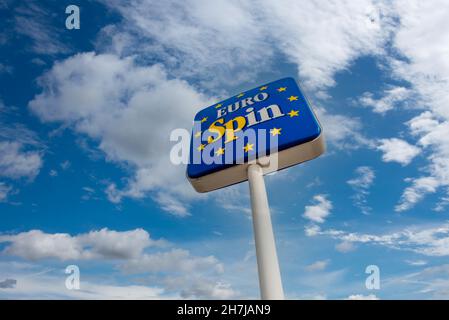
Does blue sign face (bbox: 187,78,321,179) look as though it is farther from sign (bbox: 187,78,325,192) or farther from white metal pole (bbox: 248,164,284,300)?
white metal pole (bbox: 248,164,284,300)

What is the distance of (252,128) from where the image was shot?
222 cm

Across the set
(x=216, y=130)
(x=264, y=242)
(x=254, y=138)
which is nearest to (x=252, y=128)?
(x=254, y=138)

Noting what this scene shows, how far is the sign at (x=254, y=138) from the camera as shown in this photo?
211cm

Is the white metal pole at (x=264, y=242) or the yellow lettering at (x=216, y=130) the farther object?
the yellow lettering at (x=216, y=130)

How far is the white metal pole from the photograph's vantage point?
1632mm

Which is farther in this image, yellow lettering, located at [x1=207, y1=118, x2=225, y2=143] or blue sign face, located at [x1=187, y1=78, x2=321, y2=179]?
yellow lettering, located at [x1=207, y1=118, x2=225, y2=143]

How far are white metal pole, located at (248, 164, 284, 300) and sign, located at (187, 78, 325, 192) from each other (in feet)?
0.61

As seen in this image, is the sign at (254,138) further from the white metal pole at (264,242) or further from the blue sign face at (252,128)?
the white metal pole at (264,242)

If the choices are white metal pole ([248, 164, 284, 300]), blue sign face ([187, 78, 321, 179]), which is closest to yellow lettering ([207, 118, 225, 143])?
blue sign face ([187, 78, 321, 179])

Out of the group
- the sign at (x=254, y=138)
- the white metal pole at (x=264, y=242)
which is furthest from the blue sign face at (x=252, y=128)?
the white metal pole at (x=264, y=242)
